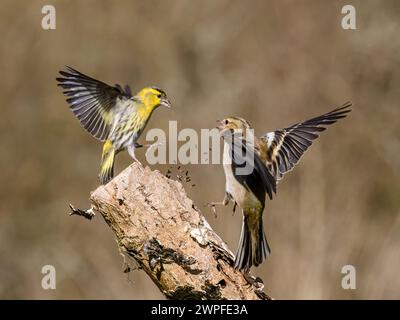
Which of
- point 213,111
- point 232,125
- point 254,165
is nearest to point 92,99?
point 232,125

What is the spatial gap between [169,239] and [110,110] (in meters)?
→ 2.27

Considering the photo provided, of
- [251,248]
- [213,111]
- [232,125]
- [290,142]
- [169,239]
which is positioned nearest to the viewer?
[169,239]

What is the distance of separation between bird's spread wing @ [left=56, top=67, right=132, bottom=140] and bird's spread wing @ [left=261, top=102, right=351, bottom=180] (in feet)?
4.49

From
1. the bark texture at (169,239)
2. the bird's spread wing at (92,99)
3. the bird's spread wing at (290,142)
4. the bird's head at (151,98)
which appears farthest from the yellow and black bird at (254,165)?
the bird's spread wing at (92,99)

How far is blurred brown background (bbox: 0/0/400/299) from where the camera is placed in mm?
10641

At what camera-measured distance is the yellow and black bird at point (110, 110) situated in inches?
287

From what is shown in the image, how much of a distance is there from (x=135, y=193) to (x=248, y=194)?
3.82 feet

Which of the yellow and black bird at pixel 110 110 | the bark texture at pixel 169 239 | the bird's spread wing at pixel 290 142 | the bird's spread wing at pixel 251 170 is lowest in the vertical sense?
the bark texture at pixel 169 239

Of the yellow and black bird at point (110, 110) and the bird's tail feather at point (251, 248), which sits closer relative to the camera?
the bird's tail feather at point (251, 248)

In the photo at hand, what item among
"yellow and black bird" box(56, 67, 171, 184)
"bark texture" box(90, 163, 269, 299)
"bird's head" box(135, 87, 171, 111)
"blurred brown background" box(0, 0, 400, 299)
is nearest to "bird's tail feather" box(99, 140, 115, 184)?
"yellow and black bird" box(56, 67, 171, 184)

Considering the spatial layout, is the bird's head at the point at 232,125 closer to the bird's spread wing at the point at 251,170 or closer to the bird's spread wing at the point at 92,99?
the bird's spread wing at the point at 251,170

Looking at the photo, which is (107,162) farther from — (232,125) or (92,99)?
(232,125)

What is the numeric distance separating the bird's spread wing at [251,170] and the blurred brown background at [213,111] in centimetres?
358

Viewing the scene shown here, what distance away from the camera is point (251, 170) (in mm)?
Result: 6289
